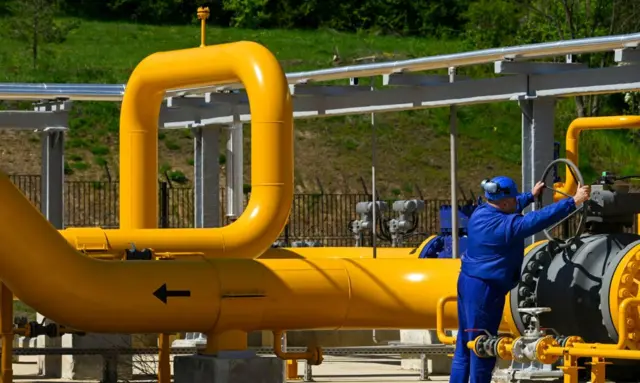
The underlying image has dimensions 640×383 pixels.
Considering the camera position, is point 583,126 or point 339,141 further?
point 339,141

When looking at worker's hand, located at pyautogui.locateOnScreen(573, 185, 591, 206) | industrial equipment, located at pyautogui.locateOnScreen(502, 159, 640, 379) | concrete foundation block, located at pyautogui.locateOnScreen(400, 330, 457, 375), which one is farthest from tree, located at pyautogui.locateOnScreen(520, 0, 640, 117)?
worker's hand, located at pyautogui.locateOnScreen(573, 185, 591, 206)

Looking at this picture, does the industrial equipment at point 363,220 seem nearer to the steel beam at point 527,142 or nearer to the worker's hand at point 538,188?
the steel beam at point 527,142

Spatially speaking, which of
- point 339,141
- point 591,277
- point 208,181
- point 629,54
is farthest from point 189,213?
point 591,277

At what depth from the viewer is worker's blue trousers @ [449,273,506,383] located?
37.6 ft

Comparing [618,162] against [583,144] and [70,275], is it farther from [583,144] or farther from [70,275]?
[70,275]

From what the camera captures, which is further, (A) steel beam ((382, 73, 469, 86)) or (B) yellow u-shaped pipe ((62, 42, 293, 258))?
(A) steel beam ((382, 73, 469, 86))

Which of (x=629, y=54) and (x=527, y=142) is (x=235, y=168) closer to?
(x=527, y=142)

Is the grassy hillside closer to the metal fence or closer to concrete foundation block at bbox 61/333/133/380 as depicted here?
the metal fence

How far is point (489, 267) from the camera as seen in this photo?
11539 mm

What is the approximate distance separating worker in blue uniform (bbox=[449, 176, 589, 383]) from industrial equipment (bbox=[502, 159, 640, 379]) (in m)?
0.30

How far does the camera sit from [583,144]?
45.8m

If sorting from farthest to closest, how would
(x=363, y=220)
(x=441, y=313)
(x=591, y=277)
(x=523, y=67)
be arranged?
(x=363, y=220) < (x=523, y=67) < (x=441, y=313) < (x=591, y=277)

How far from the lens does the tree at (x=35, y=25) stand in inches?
1946

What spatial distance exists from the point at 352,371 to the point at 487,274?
667 centimetres
